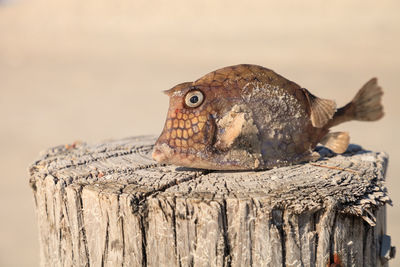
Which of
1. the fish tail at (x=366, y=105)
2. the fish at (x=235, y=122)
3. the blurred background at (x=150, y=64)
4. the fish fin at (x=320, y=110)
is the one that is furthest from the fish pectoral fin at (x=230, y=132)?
the blurred background at (x=150, y=64)

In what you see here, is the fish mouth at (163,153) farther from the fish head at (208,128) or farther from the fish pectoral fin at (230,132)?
the fish pectoral fin at (230,132)

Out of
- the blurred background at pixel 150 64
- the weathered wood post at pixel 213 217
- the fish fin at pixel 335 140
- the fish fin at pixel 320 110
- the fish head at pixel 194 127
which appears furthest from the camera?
the blurred background at pixel 150 64

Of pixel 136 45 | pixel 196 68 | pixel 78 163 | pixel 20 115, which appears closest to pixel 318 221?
pixel 78 163

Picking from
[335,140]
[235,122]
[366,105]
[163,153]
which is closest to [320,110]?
[335,140]

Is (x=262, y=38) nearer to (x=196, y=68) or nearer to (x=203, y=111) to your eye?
(x=196, y=68)

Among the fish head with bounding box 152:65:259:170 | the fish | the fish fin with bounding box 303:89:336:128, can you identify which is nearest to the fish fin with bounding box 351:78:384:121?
the fish fin with bounding box 303:89:336:128

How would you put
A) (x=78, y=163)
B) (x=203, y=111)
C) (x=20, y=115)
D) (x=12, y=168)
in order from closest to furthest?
(x=203, y=111) < (x=78, y=163) < (x=12, y=168) < (x=20, y=115)

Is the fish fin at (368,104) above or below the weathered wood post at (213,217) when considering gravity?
above
